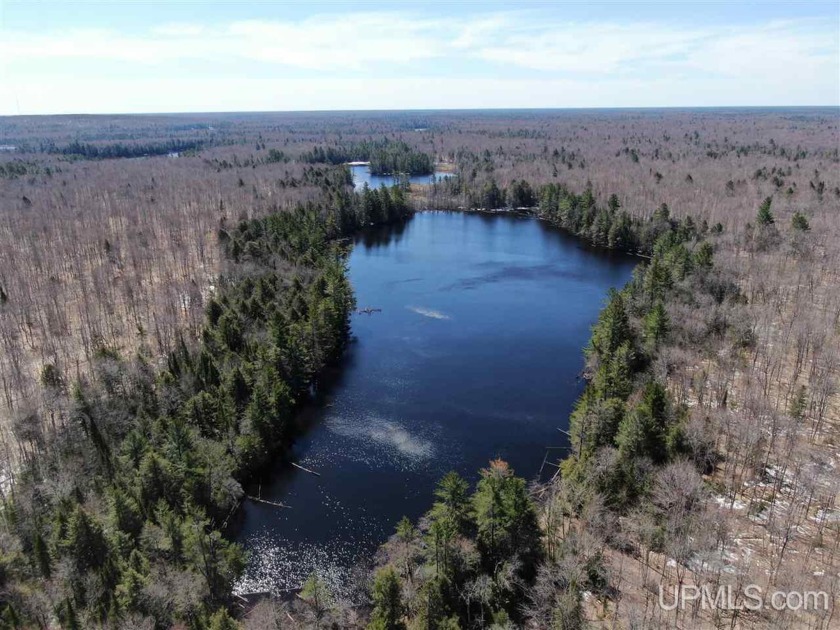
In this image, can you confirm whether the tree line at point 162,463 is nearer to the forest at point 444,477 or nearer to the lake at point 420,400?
the forest at point 444,477

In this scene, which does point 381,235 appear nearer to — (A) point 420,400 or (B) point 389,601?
(A) point 420,400

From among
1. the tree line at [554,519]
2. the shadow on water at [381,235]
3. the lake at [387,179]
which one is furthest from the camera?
the lake at [387,179]

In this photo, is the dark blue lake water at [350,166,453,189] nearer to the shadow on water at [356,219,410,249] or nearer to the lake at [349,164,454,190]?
the lake at [349,164,454,190]

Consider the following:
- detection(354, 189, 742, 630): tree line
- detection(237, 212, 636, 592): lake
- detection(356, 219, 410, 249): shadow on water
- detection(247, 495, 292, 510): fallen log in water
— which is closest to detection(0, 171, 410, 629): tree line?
detection(247, 495, 292, 510): fallen log in water

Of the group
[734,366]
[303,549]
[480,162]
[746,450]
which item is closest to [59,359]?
[303,549]

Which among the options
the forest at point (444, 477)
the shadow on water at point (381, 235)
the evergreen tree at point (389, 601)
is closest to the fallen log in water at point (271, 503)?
the forest at point (444, 477)

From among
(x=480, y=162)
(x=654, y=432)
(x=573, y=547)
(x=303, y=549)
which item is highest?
(x=480, y=162)

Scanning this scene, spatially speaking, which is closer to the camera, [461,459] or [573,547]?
[573,547]

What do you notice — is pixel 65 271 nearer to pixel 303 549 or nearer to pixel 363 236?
pixel 363 236
